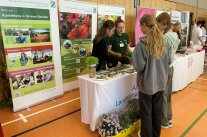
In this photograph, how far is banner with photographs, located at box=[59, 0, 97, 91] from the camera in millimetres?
3754

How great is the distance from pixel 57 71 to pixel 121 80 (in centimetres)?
165

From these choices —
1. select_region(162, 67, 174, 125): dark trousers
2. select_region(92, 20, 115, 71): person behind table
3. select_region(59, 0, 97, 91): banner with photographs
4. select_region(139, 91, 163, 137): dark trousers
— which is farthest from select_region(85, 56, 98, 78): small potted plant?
select_region(59, 0, 97, 91): banner with photographs

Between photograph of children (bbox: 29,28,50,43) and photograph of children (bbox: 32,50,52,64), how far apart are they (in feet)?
0.66

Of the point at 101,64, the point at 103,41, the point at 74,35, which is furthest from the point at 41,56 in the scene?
the point at 103,41

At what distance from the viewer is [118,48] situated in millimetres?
3264

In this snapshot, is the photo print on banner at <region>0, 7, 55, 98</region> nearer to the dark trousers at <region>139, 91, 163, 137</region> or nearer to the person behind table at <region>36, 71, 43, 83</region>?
the person behind table at <region>36, 71, 43, 83</region>

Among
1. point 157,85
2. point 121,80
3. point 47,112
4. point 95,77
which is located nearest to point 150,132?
point 157,85

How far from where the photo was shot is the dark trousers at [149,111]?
198 centimetres

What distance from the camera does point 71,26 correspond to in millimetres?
3879

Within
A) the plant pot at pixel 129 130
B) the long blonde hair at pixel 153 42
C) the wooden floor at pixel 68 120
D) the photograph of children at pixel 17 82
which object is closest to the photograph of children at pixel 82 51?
the wooden floor at pixel 68 120

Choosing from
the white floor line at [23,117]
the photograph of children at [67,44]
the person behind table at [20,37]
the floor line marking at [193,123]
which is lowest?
the floor line marking at [193,123]

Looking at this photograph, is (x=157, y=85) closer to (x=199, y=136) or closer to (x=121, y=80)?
(x=121, y=80)

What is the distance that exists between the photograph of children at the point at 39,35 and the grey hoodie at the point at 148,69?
79.7 inches

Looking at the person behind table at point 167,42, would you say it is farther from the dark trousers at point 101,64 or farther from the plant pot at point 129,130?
the dark trousers at point 101,64
